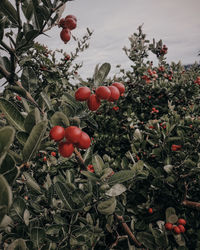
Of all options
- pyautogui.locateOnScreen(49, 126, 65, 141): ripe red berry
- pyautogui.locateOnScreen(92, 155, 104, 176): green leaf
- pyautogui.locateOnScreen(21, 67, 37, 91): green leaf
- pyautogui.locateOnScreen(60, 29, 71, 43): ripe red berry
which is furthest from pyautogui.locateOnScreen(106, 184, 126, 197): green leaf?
pyautogui.locateOnScreen(60, 29, 71, 43): ripe red berry

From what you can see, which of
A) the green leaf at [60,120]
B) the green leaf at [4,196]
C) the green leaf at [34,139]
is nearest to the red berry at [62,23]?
the green leaf at [60,120]

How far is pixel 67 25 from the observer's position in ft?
4.39

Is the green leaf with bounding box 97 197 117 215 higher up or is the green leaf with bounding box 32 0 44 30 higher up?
the green leaf with bounding box 32 0 44 30

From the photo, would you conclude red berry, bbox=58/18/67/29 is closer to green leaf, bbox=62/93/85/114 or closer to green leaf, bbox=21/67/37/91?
green leaf, bbox=21/67/37/91

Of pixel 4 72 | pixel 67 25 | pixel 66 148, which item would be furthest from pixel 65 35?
pixel 66 148

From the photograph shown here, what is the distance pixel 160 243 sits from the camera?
129 centimetres

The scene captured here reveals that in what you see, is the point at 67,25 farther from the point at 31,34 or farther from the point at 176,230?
the point at 176,230

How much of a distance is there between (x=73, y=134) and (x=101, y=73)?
473 millimetres

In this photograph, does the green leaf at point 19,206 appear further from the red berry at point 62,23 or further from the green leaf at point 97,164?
the red berry at point 62,23

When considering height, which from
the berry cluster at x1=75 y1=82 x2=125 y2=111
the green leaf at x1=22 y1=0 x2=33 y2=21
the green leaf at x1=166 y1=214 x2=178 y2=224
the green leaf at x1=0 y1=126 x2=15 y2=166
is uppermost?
the green leaf at x1=22 y1=0 x2=33 y2=21

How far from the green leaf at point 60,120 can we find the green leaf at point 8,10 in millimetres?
628

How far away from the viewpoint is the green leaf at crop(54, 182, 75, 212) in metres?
0.92

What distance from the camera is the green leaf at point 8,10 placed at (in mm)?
885

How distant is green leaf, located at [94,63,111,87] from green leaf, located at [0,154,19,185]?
2.30 feet
